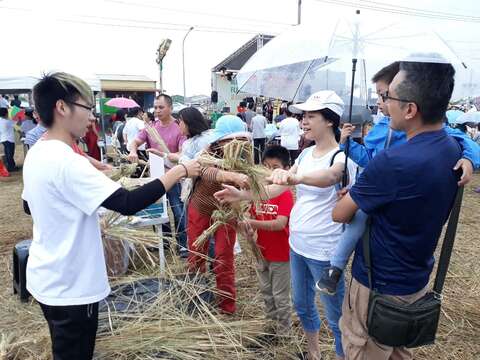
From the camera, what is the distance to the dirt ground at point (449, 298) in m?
2.58

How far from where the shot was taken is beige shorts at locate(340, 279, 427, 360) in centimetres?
157

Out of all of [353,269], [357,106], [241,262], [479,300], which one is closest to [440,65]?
[353,269]

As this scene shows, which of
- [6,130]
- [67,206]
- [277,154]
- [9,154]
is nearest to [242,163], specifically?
[277,154]

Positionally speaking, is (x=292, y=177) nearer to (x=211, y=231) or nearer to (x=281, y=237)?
(x=281, y=237)

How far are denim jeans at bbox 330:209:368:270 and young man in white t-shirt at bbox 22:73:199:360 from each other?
31.4 inches

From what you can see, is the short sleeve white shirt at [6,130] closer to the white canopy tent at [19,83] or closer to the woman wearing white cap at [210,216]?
the white canopy tent at [19,83]

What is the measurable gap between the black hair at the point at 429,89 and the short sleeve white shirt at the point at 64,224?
115 centimetres

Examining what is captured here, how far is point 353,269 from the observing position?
1.64 m

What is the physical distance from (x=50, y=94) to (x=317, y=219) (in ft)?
4.59

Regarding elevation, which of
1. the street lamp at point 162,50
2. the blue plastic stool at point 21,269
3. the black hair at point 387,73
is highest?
the street lamp at point 162,50

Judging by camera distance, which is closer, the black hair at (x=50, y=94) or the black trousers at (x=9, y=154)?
the black hair at (x=50, y=94)

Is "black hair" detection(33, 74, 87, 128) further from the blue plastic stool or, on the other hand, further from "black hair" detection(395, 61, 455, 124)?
the blue plastic stool

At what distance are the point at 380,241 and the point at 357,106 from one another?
4.94 ft

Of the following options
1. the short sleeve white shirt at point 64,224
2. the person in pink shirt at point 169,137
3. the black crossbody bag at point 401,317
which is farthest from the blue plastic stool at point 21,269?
the black crossbody bag at point 401,317
